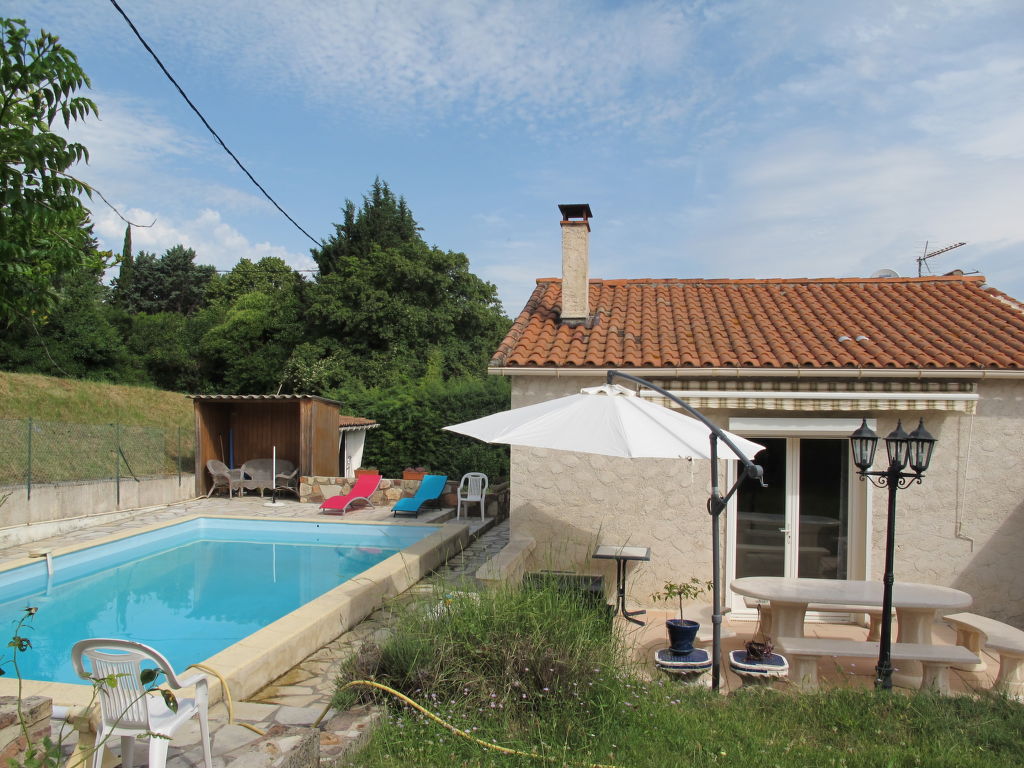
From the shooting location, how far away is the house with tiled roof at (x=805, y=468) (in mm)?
10133

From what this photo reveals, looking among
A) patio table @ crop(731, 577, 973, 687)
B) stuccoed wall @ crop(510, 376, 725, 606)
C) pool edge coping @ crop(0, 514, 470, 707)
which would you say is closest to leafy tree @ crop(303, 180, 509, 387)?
pool edge coping @ crop(0, 514, 470, 707)

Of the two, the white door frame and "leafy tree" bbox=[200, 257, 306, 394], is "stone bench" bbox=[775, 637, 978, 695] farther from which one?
"leafy tree" bbox=[200, 257, 306, 394]

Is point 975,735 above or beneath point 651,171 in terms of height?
beneath

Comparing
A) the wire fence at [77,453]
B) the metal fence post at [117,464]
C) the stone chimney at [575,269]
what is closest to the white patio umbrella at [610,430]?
the stone chimney at [575,269]

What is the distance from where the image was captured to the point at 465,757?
5.13m

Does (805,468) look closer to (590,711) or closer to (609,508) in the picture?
(609,508)

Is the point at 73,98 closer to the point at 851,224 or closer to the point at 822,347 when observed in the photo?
the point at 822,347

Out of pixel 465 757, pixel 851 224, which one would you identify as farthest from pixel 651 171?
pixel 465 757

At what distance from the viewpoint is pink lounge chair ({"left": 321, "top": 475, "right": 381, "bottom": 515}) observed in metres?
19.4

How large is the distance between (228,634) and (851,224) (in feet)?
58.9

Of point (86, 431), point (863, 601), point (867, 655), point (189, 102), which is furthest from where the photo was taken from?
point (86, 431)

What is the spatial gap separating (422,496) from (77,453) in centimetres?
900

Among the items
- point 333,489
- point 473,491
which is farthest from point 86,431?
point 473,491

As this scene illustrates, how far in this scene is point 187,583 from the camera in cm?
1402
